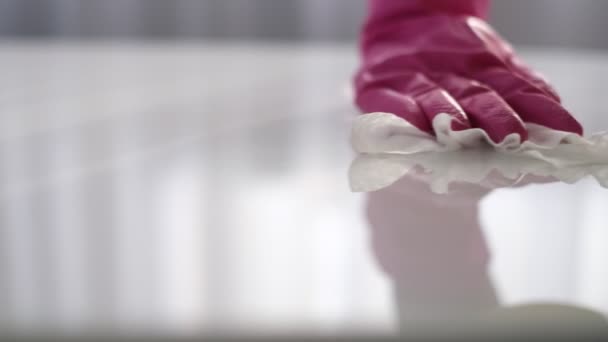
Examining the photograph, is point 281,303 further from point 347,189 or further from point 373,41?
point 373,41

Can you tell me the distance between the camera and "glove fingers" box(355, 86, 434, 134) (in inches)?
25.0

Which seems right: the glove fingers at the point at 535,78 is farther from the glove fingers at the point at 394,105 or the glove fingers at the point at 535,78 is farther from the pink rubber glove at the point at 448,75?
the glove fingers at the point at 394,105

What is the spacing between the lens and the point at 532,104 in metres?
0.63

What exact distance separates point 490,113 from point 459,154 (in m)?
0.04

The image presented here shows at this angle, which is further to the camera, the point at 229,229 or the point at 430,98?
the point at 430,98

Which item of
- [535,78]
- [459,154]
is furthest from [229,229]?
[535,78]

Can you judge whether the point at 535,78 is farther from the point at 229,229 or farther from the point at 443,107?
the point at 229,229

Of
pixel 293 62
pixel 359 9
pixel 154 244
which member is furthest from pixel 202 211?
pixel 359 9

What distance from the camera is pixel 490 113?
0.61m

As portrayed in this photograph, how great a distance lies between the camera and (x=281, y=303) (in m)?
0.33

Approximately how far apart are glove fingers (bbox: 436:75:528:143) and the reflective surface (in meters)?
0.08

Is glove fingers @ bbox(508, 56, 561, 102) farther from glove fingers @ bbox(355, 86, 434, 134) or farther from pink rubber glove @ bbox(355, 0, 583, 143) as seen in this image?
glove fingers @ bbox(355, 86, 434, 134)

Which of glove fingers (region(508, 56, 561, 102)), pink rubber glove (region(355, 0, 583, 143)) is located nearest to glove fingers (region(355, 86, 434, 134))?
pink rubber glove (region(355, 0, 583, 143))

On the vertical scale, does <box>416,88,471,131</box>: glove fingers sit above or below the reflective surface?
above
